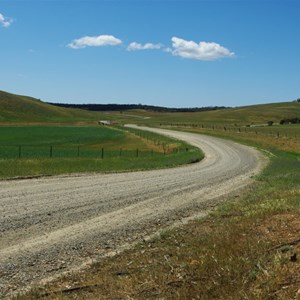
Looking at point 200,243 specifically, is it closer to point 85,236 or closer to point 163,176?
point 85,236

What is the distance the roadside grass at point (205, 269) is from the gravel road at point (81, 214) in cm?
77

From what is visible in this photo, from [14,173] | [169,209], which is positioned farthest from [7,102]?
[169,209]

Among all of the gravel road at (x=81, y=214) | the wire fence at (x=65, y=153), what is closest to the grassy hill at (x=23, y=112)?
the wire fence at (x=65, y=153)

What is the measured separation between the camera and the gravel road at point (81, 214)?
912 cm

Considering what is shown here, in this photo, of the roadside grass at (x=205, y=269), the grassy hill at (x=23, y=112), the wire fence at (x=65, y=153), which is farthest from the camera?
the grassy hill at (x=23, y=112)

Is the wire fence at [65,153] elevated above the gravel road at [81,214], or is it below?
below

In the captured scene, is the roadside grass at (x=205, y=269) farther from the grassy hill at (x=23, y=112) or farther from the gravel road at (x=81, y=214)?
the grassy hill at (x=23, y=112)

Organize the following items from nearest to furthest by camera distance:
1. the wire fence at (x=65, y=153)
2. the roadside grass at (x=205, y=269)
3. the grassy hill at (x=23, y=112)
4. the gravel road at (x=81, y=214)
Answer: the roadside grass at (x=205, y=269)
the gravel road at (x=81, y=214)
the wire fence at (x=65, y=153)
the grassy hill at (x=23, y=112)

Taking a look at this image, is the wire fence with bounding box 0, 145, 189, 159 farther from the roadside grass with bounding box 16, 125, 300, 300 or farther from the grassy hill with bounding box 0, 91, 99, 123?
the grassy hill with bounding box 0, 91, 99, 123

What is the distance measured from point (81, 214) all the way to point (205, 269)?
719cm

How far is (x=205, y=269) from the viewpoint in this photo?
286 inches

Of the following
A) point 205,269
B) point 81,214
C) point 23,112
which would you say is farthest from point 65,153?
point 23,112

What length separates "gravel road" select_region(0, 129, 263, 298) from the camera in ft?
29.9

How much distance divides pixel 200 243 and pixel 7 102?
18025 cm
